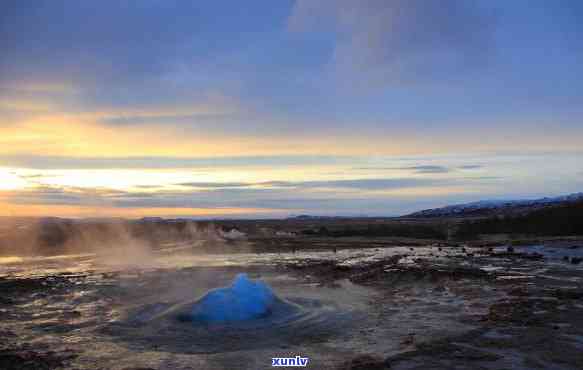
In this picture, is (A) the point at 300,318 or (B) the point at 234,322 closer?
(B) the point at 234,322

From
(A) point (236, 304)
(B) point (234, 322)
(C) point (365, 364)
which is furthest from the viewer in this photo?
(A) point (236, 304)

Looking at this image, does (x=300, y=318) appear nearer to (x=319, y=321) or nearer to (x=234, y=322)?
(x=319, y=321)

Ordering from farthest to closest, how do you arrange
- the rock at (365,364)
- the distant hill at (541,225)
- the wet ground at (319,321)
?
the distant hill at (541,225)
the wet ground at (319,321)
the rock at (365,364)

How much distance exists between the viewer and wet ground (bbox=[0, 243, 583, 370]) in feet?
29.0

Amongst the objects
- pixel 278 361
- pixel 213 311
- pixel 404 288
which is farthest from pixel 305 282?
pixel 278 361

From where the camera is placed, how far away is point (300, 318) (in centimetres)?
1228

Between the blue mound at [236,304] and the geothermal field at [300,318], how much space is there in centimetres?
3

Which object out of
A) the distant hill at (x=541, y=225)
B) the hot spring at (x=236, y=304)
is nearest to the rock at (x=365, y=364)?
the hot spring at (x=236, y=304)

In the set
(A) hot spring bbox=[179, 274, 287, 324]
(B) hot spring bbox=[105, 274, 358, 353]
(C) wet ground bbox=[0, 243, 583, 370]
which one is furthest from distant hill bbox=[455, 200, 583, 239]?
(A) hot spring bbox=[179, 274, 287, 324]

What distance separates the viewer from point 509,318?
11.6 m

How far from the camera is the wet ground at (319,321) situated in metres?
8.85

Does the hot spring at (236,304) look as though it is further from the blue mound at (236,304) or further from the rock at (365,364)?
the rock at (365,364)

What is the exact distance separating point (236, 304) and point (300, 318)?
5.58ft

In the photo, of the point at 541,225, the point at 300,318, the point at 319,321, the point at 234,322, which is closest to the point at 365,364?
the point at 319,321
